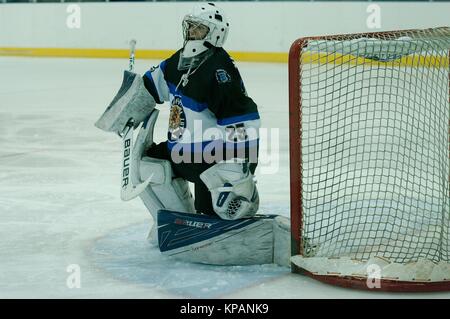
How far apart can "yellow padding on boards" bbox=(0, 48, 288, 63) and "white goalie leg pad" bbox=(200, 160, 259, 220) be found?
8884 millimetres

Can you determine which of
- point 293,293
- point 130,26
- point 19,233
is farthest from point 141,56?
point 293,293

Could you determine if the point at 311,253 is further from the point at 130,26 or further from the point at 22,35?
the point at 22,35

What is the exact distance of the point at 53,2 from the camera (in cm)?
1329

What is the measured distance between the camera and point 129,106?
3363mm

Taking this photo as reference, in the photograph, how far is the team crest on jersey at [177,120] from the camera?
3197mm

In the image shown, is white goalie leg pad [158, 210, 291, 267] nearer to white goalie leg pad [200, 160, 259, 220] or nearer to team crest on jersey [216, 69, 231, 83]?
white goalie leg pad [200, 160, 259, 220]

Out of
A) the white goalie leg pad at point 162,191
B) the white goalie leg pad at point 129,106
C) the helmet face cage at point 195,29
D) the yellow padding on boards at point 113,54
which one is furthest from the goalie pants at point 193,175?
the yellow padding on boards at point 113,54

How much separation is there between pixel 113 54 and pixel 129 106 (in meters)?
9.92

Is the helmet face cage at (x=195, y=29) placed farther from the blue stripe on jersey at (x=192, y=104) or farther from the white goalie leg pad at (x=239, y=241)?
the white goalie leg pad at (x=239, y=241)

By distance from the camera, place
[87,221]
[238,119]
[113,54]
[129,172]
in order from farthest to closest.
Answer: [113,54], [87,221], [129,172], [238,119]

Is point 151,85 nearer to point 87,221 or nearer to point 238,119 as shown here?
point 238,119

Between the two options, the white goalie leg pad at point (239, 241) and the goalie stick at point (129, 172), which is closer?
the white goalie leg pad at point (239, 241)

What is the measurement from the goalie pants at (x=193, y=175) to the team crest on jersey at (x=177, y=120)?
0.11m

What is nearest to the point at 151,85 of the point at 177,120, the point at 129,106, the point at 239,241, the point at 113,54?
the point at 129,106
